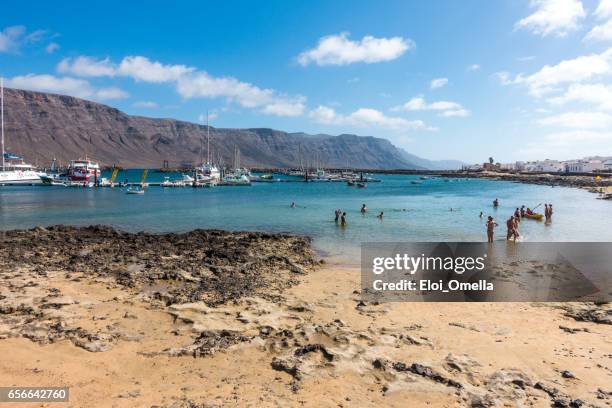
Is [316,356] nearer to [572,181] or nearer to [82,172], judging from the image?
[82,172]

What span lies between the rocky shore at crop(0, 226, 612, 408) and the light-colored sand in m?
0.03

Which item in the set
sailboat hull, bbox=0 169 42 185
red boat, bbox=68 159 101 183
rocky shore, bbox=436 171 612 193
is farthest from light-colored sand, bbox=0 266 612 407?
sailboat hull, bbox=0 169 42 185

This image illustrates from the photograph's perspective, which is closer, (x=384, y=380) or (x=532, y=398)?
(x=532, y=398)

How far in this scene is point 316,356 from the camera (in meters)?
8.39

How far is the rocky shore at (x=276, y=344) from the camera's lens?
7.12 m

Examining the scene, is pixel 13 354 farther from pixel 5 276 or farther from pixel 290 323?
pixel 5 276

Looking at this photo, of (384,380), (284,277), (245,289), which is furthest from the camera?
(284,277)

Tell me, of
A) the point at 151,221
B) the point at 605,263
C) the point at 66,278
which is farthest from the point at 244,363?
the point at 151,221

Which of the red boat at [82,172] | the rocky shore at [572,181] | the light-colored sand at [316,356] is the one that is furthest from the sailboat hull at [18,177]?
the rocky shore at [572,181]

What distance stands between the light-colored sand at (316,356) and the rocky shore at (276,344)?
1.3 inches

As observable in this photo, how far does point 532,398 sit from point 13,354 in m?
9.88

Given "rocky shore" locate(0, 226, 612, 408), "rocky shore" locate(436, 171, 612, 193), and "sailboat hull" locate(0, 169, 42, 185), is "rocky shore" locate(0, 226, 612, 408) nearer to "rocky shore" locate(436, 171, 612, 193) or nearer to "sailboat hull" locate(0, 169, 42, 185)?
"rocky shore" locate(436, 171, 612, 193)

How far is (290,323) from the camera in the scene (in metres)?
10.3

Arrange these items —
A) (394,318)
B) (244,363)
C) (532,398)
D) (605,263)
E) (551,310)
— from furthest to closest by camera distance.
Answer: (605,263)
(551,310)
(394,318)
(244,363)
(532,398)
